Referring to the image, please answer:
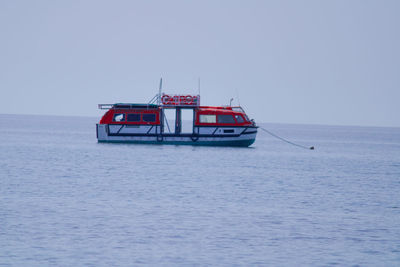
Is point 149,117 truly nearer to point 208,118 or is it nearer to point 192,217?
point 208,118

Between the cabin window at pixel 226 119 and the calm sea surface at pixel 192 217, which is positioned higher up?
the cabin window at pixel 226 119

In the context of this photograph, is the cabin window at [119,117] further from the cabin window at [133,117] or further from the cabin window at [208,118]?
the cabin window at [208,118]

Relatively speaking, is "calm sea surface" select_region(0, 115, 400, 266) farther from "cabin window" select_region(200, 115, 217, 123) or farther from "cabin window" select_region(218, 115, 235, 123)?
"cabin window" select_region(200, 115, 217, 123)

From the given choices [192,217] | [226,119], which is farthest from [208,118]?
[192,217]

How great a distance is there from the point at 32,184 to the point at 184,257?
53.3 ft

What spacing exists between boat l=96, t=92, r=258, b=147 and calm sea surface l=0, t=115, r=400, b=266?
36.7ft

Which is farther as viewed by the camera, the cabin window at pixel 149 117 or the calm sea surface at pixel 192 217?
the cabin window at pixel 149 117

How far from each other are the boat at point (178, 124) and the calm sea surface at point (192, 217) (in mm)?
11196

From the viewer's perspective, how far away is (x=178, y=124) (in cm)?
5550

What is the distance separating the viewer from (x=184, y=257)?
1719 cm

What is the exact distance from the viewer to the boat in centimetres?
5375

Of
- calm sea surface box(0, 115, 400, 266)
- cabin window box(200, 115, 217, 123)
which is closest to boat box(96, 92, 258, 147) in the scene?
Result: cabin window box(200, 115, 217, 123)

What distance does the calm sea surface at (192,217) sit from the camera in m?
17.4

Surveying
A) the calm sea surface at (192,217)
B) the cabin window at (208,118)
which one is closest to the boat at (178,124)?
the cabin window at (208,118)
